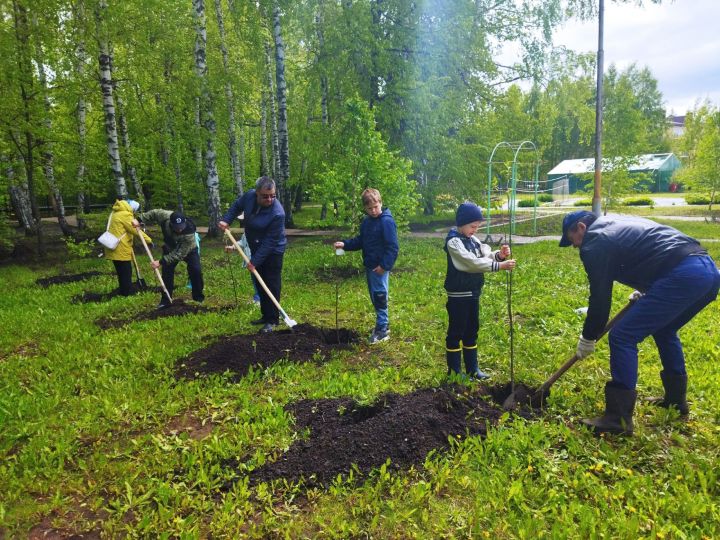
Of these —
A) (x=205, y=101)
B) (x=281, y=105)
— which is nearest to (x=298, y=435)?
(x=205, y=101)

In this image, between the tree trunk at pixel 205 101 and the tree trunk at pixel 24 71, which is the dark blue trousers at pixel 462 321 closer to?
the tree trunk at pixel 24 71

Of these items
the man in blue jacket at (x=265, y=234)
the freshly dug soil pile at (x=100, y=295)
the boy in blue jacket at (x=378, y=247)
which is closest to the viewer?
the boy in blue jacket at (x=378, y=247)

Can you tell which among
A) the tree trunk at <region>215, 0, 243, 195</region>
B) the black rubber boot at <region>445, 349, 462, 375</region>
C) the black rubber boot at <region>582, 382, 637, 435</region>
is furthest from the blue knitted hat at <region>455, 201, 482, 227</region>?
the tree trunk at <region>215, 0, 243, 195</region>

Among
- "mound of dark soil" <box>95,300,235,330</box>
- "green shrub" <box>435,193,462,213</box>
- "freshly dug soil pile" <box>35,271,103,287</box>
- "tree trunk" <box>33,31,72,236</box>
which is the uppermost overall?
"tree trunk" <box>33,31,72,236</box>

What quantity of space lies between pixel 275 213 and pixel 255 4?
1140cm

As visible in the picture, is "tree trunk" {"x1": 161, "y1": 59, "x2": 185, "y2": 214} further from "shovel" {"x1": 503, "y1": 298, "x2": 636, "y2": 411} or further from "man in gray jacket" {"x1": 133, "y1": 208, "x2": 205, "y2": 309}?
"shovel" {"x1": 503, "y1": 298, "x2": 636, "y2": 411}

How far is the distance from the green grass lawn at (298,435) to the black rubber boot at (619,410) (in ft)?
0.37

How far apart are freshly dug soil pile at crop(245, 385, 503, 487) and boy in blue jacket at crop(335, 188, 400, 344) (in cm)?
163

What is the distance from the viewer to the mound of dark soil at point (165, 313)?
6.27 metres

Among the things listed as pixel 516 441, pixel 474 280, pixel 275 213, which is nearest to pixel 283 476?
pixel 516 441

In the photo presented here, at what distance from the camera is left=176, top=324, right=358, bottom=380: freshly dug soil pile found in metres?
4.61

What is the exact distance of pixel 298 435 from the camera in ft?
11.1

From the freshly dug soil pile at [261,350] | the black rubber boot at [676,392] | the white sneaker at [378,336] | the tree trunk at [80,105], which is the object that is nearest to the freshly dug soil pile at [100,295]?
the freshly dug soil pile at [261,350]

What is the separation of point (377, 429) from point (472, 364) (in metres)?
1.38
